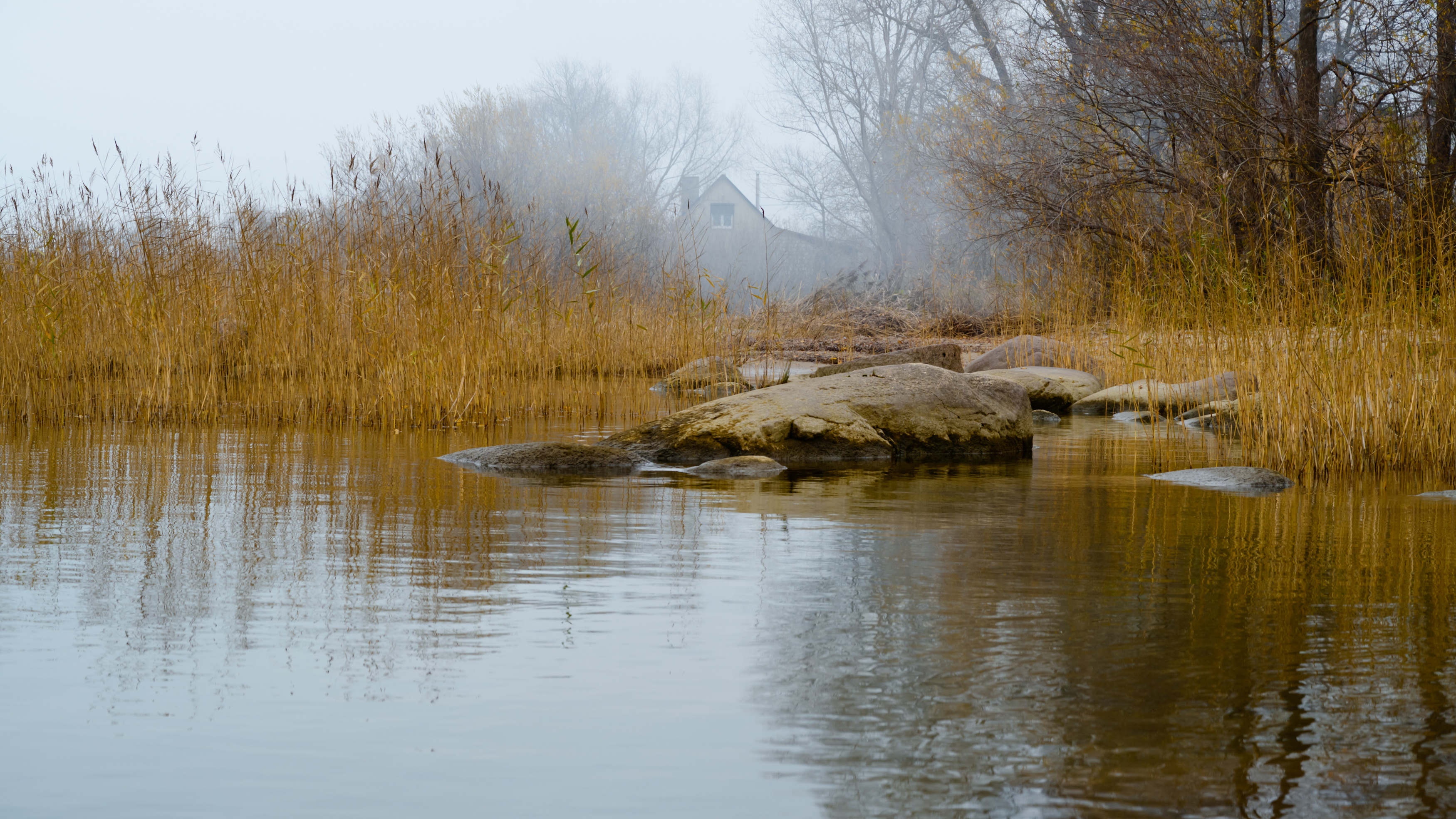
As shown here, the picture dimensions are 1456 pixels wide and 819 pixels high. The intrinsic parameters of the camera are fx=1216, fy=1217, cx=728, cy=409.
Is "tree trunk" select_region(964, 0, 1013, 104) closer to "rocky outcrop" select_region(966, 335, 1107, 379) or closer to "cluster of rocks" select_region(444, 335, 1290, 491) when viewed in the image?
"rocky outcrop" select_region(966, 335, 1107, 379)

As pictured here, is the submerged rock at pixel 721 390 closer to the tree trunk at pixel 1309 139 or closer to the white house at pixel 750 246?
the tree trunk at pixel 1309 139

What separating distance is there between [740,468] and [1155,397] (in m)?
4.19

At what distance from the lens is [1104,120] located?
1307 cm

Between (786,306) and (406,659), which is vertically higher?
(786,306)

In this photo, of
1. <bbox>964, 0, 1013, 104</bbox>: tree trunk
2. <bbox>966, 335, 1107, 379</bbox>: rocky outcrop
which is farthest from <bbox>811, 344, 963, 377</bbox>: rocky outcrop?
<bbox>964, 0, 1013, 104</bbox>: tree trunk

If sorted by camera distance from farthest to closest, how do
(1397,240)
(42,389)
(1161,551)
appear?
(42,389), (1397,240), (1161,551)

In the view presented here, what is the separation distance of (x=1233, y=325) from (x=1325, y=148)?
5.11 metres

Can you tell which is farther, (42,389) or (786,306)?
(786,306)

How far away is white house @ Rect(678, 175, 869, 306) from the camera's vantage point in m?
43.2

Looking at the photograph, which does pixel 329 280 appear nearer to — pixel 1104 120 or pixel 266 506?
pixel 266 506

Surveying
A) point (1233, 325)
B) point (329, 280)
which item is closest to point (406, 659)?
point (1233, 325)

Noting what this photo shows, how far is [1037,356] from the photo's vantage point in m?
11.9

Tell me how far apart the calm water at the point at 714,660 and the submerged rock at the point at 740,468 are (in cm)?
107

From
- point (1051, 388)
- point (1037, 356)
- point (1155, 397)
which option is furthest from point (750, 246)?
point (1155, 397)
